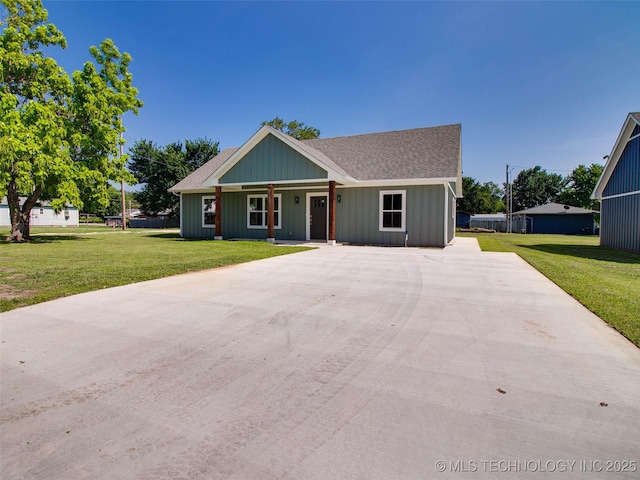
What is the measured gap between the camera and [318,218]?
1566 cm

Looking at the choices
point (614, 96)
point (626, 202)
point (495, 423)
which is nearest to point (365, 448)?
point (495, 423)

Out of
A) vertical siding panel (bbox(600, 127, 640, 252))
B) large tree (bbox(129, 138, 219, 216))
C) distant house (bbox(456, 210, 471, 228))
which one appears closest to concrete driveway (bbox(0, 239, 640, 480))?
vertical siding panel (bbox(600, 127, 640, 252))

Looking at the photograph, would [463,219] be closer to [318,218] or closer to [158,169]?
[318,218]

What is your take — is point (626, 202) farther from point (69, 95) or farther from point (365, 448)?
point (69, 95)

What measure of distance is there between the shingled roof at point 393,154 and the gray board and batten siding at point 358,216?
2.21ft

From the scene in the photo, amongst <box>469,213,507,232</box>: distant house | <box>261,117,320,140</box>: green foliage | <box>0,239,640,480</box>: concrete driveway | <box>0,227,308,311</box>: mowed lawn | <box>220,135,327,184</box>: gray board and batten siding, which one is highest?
<box>261,117,320,140</box>: green foliage

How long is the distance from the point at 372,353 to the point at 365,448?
133cm

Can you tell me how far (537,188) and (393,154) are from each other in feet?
208

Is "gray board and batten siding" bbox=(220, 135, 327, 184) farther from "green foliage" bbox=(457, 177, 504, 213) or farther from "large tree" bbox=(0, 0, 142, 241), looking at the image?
"green foliage" bbox=(457, 177, 504, 213)

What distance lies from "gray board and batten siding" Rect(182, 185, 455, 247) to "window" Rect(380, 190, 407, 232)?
0.17 m

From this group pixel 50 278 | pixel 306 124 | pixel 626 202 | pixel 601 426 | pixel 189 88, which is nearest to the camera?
pixel 601 426

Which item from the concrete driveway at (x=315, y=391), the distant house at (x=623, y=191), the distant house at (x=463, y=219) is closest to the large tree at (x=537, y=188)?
the distant house at (x=463, y=219)

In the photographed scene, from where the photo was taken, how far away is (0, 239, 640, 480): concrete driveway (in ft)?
5.64

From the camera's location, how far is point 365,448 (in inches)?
70.7
